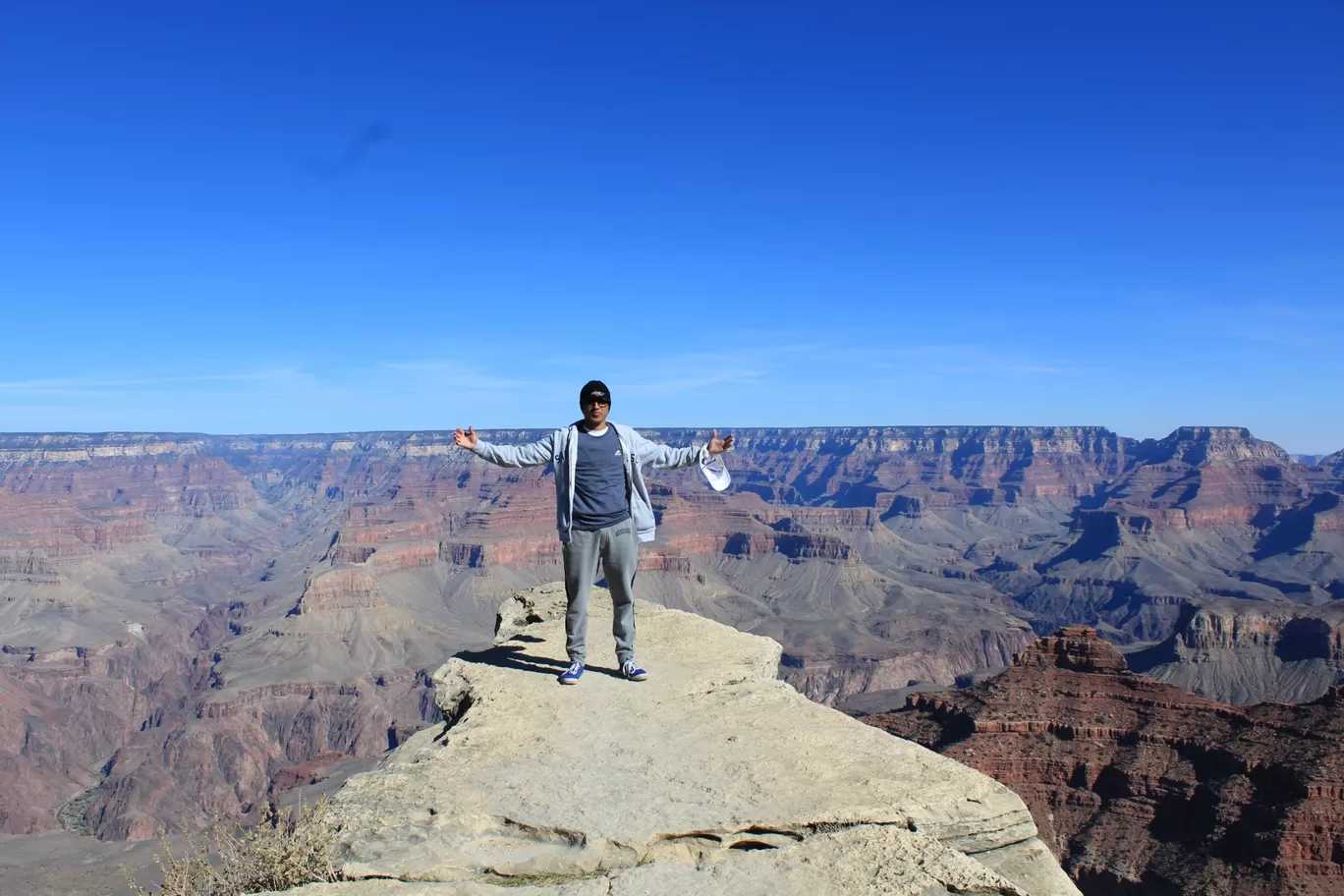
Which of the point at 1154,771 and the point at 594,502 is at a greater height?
the point at 594,502

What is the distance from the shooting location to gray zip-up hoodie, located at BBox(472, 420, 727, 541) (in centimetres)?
825

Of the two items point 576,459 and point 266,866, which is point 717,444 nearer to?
point 576,459

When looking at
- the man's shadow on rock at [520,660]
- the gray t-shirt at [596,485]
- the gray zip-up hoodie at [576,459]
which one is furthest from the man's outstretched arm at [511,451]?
the man's shadow on rock at [520,660]

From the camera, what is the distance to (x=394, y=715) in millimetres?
85188

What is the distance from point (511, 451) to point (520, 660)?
2.40 meters

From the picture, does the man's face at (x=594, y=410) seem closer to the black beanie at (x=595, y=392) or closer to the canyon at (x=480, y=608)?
the black beanie at (x=595, y=392)

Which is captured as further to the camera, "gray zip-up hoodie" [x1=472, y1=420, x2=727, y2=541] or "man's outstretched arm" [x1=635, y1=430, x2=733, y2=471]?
"man's outstretched arm" [x1=635, y1=430, x2=733, y2=471]

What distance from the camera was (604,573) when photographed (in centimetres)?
827

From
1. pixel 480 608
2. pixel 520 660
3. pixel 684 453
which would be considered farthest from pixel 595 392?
pixel 480 608

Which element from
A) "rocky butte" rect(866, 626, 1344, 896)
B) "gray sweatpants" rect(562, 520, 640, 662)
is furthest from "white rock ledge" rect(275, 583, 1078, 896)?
"rocky butte" rect(866, 626, 1344, 896)

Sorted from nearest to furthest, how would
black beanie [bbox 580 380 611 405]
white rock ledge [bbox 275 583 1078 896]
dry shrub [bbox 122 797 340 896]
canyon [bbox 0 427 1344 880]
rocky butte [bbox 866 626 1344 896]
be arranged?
1. white rock ledge [bbox 275 583 1078 896]
2. dry shrub [bbox 122 797 340 896]
3. black beanie [bbox 580 380 611 405]
4. rocky butte [bbox 866 626 1344 896]
5. canyon [bbox 0 427 1344 880]

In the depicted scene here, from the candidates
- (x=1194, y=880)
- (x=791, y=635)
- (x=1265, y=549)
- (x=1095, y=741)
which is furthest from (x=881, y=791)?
(x=1265, y=549)

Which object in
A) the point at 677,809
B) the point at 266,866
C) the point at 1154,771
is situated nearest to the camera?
the point at 266,866

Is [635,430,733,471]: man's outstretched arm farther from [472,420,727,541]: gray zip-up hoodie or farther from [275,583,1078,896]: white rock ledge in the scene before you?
[275,583,1078,896]: white rock ledge
